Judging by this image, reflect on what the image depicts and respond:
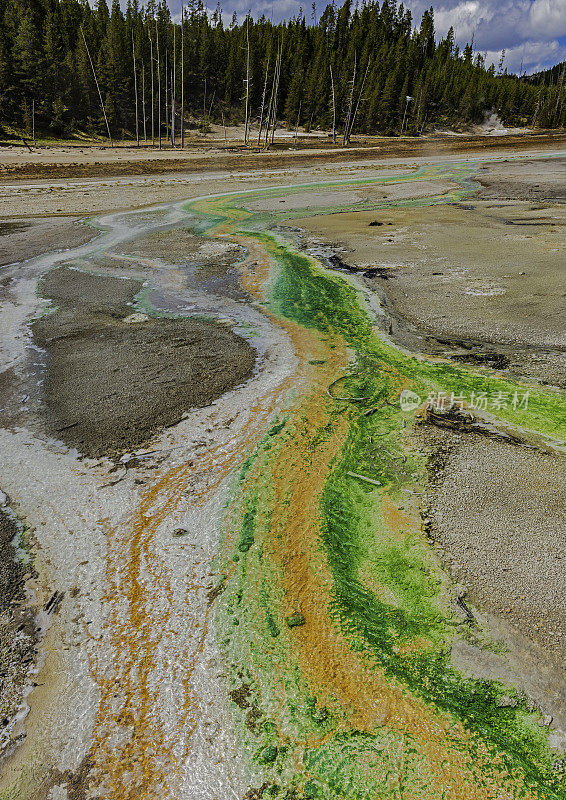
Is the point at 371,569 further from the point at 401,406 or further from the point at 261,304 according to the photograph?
the point at 261,304

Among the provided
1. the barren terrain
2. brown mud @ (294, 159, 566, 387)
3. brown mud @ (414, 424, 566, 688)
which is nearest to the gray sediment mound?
the barren terrain

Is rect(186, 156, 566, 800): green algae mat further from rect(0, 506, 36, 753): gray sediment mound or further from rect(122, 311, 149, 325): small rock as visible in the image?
rect(122, 311, 149, 325): small rock

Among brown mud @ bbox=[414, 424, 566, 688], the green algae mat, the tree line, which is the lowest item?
the green algae mat

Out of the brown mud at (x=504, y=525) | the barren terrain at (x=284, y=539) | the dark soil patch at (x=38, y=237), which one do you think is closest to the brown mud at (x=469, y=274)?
the barren terrain at (x=284, y=539)
